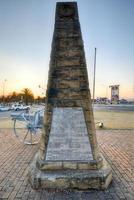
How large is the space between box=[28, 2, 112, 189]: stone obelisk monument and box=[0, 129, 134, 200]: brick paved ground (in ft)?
1.35

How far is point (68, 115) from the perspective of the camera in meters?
5.87

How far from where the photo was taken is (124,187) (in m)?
5.57

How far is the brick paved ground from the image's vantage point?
5176 millimetres

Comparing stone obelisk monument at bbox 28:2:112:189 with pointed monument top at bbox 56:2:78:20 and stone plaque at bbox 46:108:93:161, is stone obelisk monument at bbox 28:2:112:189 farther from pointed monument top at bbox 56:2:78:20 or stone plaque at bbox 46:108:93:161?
pointed monument top at bbox 56:2:78:20

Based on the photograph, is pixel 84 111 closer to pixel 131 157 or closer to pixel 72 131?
pixel 72 131

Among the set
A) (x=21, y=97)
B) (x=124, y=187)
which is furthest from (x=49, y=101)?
(x=21, y=97)

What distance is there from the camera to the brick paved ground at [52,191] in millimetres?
5176

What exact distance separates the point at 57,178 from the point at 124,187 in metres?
1.46

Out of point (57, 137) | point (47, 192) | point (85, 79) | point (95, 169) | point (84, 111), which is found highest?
point (85, 79)

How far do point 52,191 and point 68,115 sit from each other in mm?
1666

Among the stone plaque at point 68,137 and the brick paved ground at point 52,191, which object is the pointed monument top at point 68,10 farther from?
the brick paved ground at point 52,191

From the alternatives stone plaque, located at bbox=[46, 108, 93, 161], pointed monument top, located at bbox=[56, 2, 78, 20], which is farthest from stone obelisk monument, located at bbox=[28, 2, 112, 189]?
pointed monument top, located at bbox=[56, 2, 78, 20]

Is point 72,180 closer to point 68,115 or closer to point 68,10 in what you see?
point 68,115

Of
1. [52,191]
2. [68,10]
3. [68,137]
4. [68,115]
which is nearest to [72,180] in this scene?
[52,191]
